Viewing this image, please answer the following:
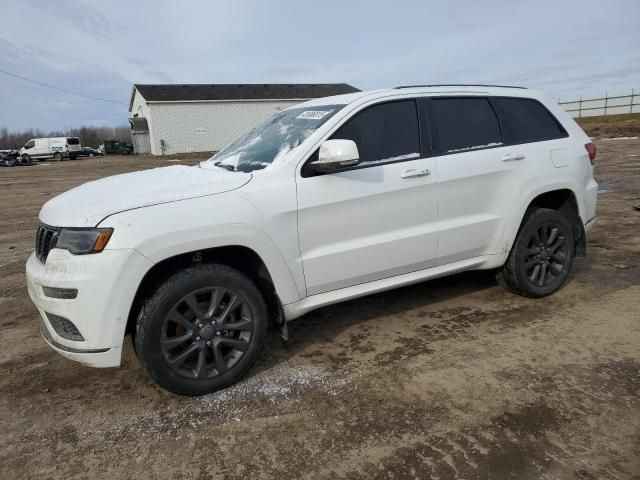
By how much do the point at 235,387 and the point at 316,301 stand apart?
2.54 ft

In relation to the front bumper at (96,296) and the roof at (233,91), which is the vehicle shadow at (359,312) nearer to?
the front bumper at (96,296)

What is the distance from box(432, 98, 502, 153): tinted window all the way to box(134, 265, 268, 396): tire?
1.98 m

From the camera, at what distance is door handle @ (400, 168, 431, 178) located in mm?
3492

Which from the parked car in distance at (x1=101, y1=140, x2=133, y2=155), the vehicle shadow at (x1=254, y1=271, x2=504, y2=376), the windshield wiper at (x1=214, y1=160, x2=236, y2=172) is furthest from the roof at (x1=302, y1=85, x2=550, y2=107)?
the parked car in distance at (x1=101, y1=140, x2=133, y2=155)

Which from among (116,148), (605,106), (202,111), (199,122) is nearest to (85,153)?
(116,148)

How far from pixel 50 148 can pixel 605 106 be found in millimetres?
52164

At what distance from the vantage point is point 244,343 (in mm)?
3043

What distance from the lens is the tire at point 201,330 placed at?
9.06 feet

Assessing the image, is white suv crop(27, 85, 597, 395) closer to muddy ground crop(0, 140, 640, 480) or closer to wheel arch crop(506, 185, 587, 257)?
wheel arch crop(506, 185, 587, 257)

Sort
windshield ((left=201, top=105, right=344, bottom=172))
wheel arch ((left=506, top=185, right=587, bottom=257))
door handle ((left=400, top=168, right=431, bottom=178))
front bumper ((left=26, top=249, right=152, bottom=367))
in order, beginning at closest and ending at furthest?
1. front bumper ((left=26, top=249, right=152, bottom=367))
2. windshield ((left=201, top=105, right=344, bottom=172))
3. door handle ((left=400, top=168, right=431, bottom=178))
4. wheel arch ((left=506, top=185, right=587, bottom=257))

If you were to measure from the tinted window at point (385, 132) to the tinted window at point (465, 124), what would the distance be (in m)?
0.24

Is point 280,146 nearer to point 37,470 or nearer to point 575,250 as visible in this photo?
point 37,470

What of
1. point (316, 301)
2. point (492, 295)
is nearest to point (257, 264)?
point (316, 301)

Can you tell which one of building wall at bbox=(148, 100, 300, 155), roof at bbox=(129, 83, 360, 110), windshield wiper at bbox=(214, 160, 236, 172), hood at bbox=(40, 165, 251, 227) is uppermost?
roof at bbox=(129, 83, 360, 110)
